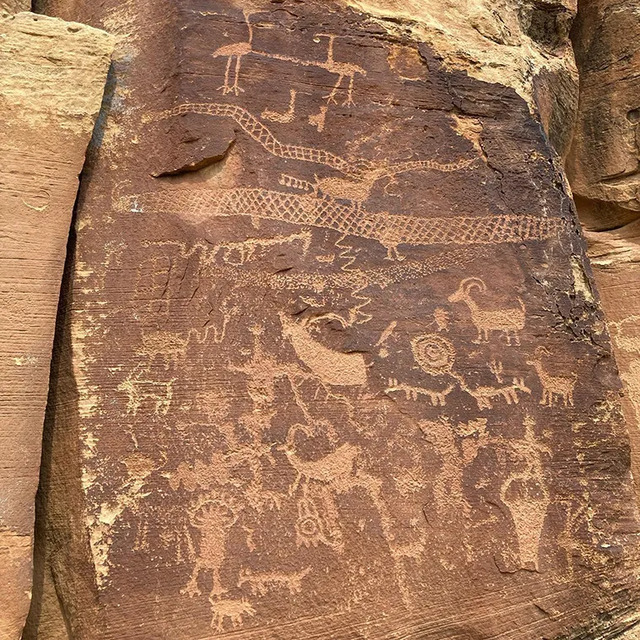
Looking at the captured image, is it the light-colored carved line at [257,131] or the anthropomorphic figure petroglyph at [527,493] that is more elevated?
the light-colored carved line at [257,131]

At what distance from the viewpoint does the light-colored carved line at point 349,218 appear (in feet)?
13.6

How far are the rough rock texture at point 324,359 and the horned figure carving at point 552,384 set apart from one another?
0.01 m

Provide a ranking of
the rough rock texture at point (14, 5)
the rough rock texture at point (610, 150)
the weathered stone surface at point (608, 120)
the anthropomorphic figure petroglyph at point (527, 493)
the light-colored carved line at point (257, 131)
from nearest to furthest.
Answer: the anthropomorphic figure petroglyph at point (527, 493) < the light-colored carved line at point (257, 131) < the rough rock texture at point (14, 5) < the rough rock texture at point (610, 150) < the weathered stone surface at point (608, 120)

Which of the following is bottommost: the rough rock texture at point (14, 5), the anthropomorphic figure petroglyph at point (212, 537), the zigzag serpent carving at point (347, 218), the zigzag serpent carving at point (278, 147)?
the anthropomorphic figure petroglyph at point (212, 537)

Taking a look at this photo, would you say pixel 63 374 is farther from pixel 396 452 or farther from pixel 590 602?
pixel 590 602

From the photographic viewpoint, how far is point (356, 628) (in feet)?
12.0

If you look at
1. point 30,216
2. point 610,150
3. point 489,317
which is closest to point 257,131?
point 30,216

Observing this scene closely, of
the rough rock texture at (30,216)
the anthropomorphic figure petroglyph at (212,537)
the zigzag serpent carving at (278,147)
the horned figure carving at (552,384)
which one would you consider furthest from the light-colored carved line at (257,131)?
the anthropomorphic figure petroglyph at (212,537)

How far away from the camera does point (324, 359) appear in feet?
13.1

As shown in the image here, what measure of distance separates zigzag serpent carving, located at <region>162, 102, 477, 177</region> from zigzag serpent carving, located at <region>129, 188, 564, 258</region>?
20 cm

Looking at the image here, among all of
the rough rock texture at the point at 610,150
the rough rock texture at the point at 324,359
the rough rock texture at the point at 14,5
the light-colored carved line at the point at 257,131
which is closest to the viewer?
the rough rock texture at the point at 324,359

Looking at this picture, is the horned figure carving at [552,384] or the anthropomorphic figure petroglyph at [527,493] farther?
the horned figure carving at [552,384]

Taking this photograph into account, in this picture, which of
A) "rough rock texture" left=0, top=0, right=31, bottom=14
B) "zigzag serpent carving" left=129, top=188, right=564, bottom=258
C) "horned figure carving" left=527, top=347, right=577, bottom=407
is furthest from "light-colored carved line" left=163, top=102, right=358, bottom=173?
"horned figure carving" left=527, top=347, right=577, bottom=407

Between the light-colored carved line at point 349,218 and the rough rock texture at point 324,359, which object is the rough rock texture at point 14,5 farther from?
the light-colored carved line at point 349,218
